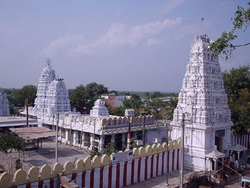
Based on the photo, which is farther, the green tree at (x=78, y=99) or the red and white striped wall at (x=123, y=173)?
the green tree at (x=78, y=99)

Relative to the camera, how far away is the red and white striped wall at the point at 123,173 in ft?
46.2

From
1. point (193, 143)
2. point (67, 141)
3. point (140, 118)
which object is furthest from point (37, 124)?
point (193, 143)

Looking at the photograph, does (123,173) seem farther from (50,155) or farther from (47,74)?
(47,74)

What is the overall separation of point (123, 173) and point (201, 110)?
30.7ft

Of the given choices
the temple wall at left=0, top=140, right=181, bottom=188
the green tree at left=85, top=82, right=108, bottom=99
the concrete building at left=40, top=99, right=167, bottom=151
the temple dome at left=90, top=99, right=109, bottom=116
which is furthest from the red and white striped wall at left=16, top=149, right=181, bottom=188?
the green tree at left=85, top=82, right=108, bottom=99

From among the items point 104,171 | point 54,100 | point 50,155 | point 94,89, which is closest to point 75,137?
point 50,155

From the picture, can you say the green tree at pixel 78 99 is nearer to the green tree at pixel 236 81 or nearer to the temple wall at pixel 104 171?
the green tree at pixel 236 81

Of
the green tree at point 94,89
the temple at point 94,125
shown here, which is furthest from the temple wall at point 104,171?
the green tree at point 94,89

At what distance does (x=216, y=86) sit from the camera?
77.8ft

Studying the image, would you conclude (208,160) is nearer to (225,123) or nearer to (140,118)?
(225,123)

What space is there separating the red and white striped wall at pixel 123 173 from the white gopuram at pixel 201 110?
1854 mm

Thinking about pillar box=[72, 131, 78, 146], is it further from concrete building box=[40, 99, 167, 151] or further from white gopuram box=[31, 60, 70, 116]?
white gopuram box=[31, 60, 70, 116]

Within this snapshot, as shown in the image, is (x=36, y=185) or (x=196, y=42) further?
(x=196, y=42)

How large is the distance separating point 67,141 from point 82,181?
18.1 metres
